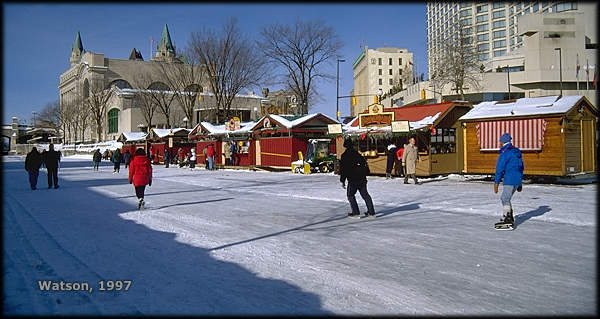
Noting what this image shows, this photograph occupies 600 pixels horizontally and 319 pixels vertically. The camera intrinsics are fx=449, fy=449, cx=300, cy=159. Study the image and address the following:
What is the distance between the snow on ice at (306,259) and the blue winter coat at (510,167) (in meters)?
0.95

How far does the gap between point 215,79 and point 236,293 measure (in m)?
39.4

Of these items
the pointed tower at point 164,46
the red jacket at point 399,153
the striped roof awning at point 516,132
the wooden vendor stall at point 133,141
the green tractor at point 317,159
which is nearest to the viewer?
the striped roof awning at point 516,132

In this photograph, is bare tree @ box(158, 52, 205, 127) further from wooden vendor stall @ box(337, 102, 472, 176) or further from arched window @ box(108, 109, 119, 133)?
arched window @ box(108, 109, 119, 133)

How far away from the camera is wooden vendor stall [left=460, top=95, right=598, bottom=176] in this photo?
15789 mm

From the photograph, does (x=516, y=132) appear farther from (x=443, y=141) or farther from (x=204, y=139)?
(x=204, y=139)

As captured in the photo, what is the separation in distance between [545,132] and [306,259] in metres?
13.2

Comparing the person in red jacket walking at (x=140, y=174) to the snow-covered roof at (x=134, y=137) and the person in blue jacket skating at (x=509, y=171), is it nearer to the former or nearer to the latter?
the person in blue jacket skating at (x=509, y=171)

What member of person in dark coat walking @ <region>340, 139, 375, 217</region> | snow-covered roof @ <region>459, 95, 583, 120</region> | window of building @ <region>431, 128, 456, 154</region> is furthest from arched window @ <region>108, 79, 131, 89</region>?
person in dark coat walking @ <region>340, 139, 375, 217</region>

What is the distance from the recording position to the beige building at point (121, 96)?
251ft

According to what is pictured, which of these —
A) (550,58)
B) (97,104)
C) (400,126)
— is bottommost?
(400,126)

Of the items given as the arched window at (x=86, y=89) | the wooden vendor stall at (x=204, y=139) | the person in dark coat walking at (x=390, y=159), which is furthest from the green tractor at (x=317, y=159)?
the arched window at (x=86, y=89)

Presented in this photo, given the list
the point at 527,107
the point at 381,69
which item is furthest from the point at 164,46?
the point at 527,107

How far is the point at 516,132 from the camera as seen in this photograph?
55.1ft

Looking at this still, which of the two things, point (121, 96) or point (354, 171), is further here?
point (121, 96)
